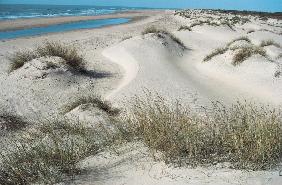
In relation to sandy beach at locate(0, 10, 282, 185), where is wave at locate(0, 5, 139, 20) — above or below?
below

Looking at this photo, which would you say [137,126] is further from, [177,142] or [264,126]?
[264,126]

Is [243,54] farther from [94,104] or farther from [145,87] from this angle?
[94,104]

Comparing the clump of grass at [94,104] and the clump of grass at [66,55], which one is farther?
the clump of grass at [66,55]

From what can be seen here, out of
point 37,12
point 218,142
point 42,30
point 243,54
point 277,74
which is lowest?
point 37,12

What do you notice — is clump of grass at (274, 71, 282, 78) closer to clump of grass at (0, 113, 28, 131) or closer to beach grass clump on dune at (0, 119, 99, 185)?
clump of grass at (0, 113, 28, 131)

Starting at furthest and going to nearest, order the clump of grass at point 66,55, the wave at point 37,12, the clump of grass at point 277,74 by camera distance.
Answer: the wave at point 37,12, the clump of grass at point 66,55, the clump of grass at point 277,74

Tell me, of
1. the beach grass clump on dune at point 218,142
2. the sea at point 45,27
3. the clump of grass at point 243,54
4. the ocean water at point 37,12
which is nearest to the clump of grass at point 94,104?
the beach grass clump on dune at point 218,142

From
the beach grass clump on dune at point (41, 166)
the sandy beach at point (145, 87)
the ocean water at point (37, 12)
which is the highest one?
the beach grass clump on dune at point (41, 166)

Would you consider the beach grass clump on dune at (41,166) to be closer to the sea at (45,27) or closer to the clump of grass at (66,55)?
the clump of grass at (66,55)

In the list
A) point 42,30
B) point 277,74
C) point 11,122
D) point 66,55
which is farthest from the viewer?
point 42,30

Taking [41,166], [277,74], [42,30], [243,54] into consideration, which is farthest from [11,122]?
[42,30]

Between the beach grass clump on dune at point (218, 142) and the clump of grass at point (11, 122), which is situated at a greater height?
the beach grass clump on dune at point (218, 142)

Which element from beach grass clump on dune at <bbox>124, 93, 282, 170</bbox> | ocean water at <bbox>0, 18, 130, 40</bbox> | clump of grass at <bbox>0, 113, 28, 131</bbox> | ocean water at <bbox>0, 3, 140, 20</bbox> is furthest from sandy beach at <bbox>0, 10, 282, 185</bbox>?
ocean water at <bbox>0, 3, 140, 20</bbox>

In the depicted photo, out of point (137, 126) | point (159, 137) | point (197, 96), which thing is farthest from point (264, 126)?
point (197, 96)
